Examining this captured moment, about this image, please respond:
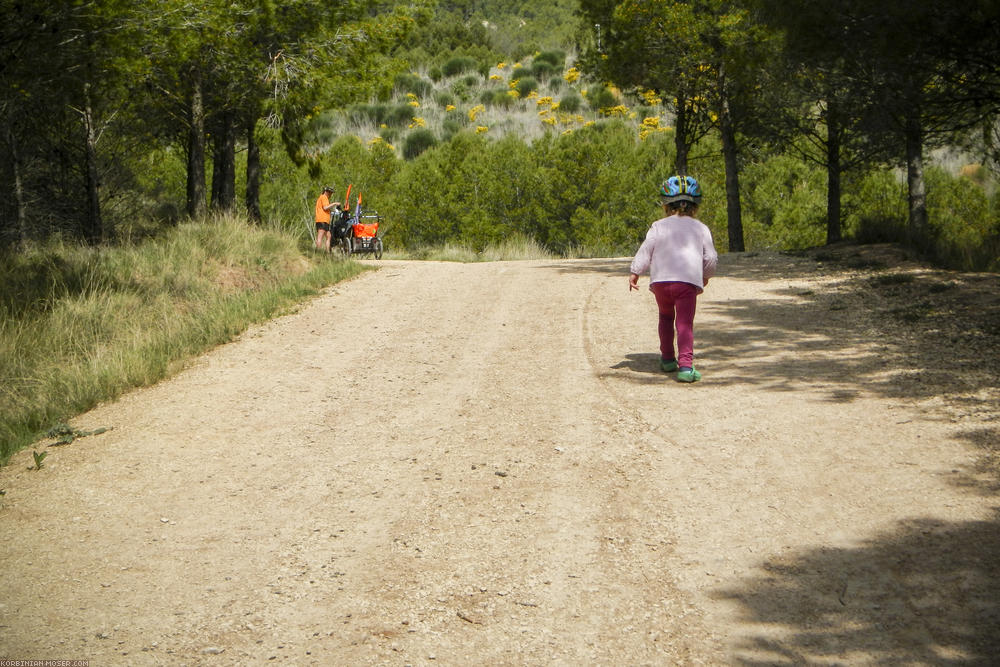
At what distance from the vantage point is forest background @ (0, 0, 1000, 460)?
10.7 metres

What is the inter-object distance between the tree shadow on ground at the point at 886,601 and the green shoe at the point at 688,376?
9.96ft

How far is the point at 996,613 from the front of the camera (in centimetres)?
358

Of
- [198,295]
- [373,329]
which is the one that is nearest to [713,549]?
[373,329]

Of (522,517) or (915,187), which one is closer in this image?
(522,517)

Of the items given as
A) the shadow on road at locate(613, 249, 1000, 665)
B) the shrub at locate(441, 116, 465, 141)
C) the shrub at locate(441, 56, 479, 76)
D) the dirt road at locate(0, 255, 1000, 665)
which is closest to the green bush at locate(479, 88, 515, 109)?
the shrub at locate(441, 116, 465, 141)

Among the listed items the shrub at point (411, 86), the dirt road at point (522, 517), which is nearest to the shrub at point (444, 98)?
the shrub at point (411, 86)

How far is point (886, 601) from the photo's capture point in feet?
12.2

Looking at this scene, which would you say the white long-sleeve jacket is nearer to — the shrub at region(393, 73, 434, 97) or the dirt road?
the dirt road

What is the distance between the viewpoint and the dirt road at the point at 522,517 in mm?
3637

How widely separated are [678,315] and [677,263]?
420 mm

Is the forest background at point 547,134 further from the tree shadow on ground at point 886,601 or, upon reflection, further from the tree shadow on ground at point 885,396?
the tree shadow on ground at point 886,601

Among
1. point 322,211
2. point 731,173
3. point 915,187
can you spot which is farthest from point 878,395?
point 731,173

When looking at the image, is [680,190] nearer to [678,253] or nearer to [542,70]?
[678,253]

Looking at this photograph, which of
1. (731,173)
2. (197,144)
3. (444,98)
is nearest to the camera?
(197,144)
